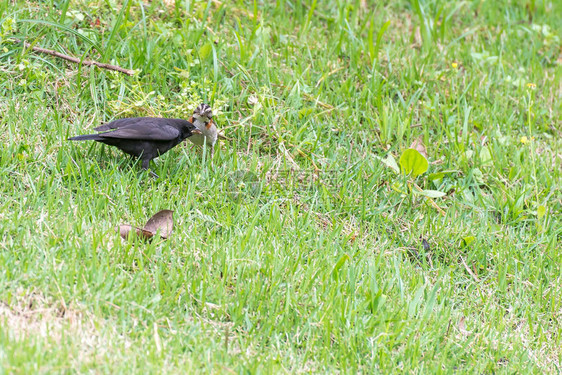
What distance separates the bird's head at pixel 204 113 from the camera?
5152 millimetres

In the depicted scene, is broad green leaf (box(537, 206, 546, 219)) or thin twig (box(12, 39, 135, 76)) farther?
thin twig (box(12, 39, 135, 76))

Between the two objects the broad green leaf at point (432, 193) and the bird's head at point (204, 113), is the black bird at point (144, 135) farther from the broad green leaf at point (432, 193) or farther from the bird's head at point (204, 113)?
the broad green leaf at point (432, 193)

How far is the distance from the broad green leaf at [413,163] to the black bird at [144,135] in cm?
165

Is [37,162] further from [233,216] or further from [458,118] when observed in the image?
[458,118]

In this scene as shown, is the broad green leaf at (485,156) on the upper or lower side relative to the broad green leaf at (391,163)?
upper

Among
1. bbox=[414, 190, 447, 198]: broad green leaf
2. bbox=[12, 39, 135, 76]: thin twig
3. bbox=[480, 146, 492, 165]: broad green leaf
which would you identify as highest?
bbox=[12, 39, 135, 76]: thin twig

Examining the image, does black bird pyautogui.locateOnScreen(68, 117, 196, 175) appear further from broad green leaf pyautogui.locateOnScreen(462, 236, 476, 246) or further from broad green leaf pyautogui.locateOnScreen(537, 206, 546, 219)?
broad green leaf pyautogui.locateOnScreen(537, 206, 546, 219)

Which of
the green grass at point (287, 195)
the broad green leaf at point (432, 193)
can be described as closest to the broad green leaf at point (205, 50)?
the green grass at point (287, 195)

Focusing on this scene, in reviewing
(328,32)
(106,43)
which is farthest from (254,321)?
(328,32)

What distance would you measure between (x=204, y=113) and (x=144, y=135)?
573mm

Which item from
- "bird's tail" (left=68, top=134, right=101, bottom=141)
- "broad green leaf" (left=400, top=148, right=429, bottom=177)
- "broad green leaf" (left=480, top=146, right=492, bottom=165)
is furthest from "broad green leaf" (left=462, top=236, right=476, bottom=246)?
"bird's tail" (left=68, top=134, right=101, bottom=141)

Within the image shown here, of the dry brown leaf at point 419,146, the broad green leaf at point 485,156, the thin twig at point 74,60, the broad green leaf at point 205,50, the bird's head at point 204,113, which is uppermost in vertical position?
the broad green leaf at point 205,50

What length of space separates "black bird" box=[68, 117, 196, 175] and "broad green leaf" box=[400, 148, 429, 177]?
1.65 metres

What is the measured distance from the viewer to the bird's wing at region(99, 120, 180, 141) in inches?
185
